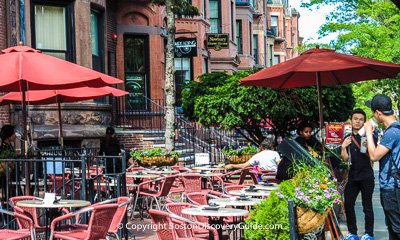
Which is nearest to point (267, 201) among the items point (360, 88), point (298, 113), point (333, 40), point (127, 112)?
point (298, 113)

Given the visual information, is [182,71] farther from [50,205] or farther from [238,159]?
[50,205]

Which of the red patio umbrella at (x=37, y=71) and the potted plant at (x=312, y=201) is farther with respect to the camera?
the red patio umbrella at (x=37, y=71)

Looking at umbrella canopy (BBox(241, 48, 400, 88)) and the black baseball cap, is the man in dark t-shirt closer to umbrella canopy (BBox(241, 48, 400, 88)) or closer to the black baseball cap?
umbrella canopy (BBox(241, 48, 400, 88))

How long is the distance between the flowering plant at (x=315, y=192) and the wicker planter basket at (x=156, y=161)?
34.6 ft

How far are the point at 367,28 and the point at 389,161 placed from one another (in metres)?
20.2

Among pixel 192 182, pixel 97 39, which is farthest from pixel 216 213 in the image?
pixel 97 39

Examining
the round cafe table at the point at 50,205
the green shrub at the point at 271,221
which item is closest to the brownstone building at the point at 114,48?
the round cafe table at the point at 50,205

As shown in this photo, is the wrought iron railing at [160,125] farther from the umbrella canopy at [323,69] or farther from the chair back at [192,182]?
the umbrella canopy at [323,69]

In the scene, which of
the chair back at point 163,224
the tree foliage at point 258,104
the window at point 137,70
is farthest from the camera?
the window at point 137,70

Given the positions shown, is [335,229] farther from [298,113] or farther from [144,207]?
[298,113]

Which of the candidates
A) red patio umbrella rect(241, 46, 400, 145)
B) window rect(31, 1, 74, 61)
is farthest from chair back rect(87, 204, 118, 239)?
window rect(31, 1, 74, 61)

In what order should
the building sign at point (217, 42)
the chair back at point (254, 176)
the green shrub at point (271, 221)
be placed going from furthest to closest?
1. the building sign at point (217, 42)
2. the chair back at point (254, 176)
3. the green shrub at point (271, 221)

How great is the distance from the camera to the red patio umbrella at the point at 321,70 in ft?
32.6

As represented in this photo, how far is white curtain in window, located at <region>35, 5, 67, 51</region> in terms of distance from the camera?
707 inches
